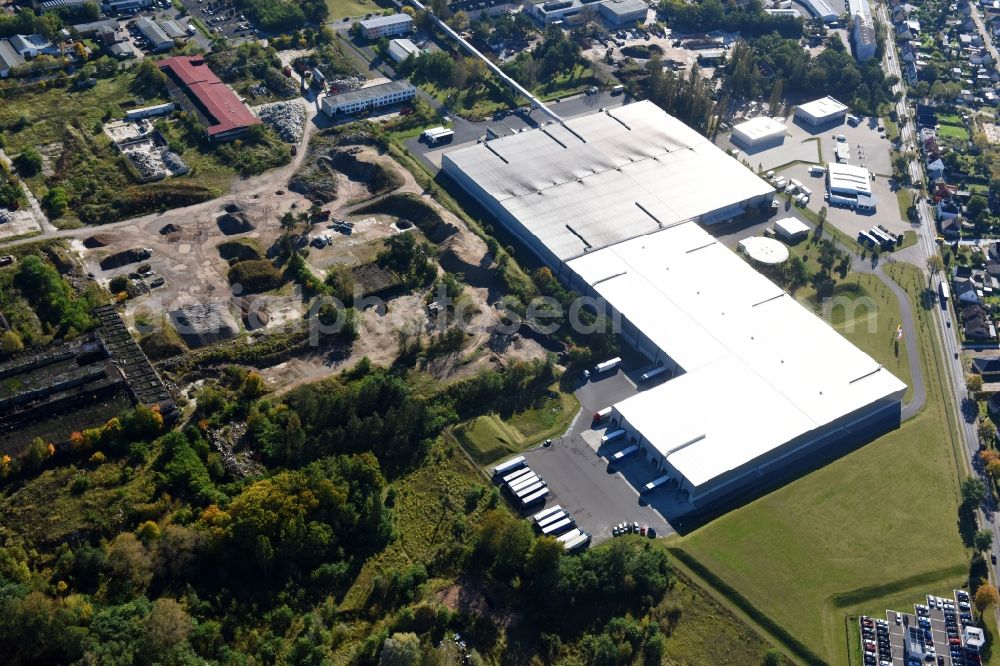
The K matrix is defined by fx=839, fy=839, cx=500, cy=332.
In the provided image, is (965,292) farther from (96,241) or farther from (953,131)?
(96,241)

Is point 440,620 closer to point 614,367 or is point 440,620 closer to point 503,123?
point 614,367

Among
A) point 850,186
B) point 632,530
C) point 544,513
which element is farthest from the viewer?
point 850,186

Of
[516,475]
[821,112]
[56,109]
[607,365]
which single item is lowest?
[516,475]

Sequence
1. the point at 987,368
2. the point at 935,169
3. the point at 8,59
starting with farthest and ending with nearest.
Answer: the point at 935,169 < the point at 8,59 < the point at 987,368

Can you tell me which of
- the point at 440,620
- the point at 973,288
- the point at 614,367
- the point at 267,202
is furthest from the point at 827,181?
the point at 440,620

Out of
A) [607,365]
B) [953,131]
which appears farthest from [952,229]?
[607,365]

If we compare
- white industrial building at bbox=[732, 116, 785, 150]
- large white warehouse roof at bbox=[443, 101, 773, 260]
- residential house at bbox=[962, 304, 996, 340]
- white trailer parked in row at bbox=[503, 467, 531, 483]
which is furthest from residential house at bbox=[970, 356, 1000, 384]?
white trailer parked in row at bbox=[503, 467, 531, 483]

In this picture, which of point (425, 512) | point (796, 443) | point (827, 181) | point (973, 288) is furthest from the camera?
point (827, 181)
